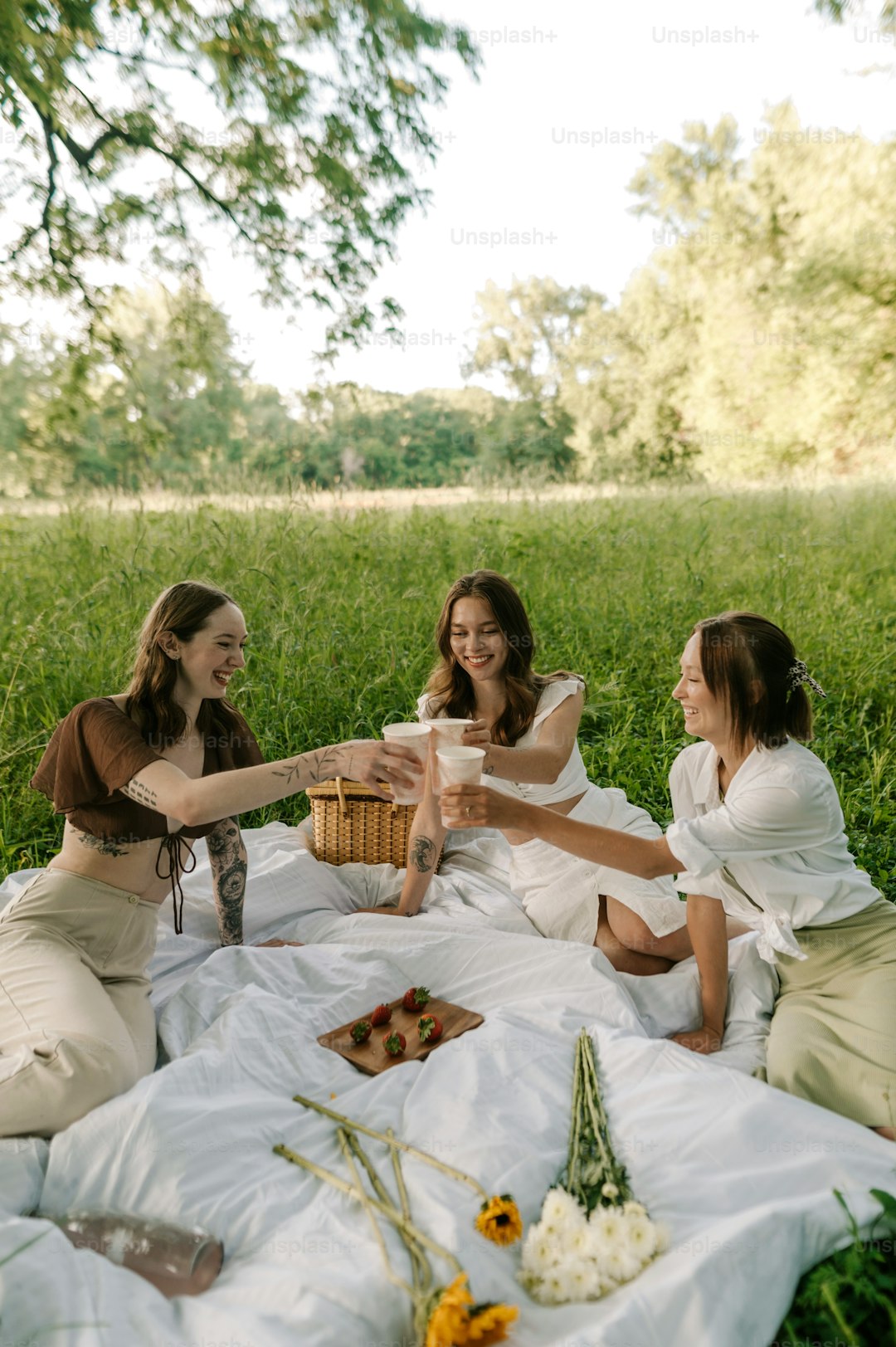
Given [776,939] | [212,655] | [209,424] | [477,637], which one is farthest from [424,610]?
[209,424]

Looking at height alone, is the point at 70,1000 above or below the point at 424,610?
below

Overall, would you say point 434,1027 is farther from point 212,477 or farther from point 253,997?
point 212,477

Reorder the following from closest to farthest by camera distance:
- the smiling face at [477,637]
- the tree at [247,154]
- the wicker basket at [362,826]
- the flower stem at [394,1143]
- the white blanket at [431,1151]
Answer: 1. the white blanket at [431,1151]
2. the flower stem at [394,1143]
3. the smiling face at [477,637]
4. the wicker basket at [362,826]
5. the tree at [247,154]

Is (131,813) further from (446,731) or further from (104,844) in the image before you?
(446,731)

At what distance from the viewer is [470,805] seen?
2.54m

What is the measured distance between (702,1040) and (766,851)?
0.63 m

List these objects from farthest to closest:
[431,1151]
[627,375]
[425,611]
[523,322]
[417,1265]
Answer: [523,322] → [627,375] → [425,611] → [431,1151] → [417,1265]

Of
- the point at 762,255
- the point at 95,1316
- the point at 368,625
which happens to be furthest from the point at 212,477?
the point at 762,255

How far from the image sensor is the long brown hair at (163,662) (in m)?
2.81

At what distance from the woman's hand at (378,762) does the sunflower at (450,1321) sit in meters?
1.45

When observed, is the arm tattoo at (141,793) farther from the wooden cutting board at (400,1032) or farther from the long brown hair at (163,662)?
the wooden cutting board at (400,1032)

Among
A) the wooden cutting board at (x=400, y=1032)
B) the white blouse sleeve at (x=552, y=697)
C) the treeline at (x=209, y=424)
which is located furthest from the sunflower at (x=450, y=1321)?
the treeline at (x=209, y=424)

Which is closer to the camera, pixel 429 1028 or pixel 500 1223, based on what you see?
pixel 500 1223

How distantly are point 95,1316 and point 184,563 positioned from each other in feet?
17.9
